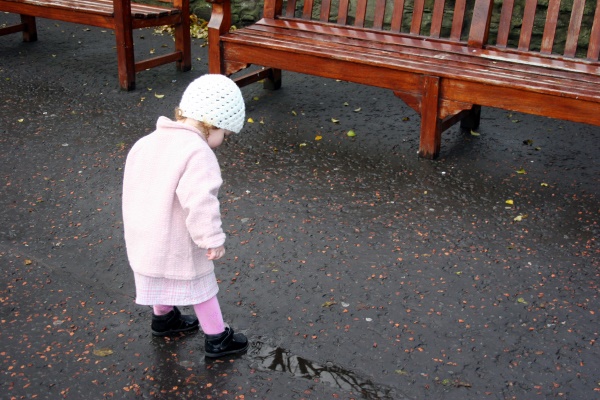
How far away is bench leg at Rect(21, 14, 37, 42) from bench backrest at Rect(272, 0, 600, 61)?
9.61ft

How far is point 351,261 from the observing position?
147 inches

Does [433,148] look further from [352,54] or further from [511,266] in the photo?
[511,266]

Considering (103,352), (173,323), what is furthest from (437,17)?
(103,352)

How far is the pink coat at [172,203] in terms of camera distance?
2650mm

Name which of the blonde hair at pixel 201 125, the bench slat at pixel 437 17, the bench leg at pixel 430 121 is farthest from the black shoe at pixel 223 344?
the bench slat at pixel 437 17

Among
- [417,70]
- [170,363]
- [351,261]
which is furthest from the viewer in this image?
[417,70]

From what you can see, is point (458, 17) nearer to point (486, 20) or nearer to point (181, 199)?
point (486, 20)

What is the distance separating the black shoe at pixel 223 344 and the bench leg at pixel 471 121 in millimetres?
2960

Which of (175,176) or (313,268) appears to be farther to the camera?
(313,268)

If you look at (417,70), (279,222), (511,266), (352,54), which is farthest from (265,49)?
(511,266)

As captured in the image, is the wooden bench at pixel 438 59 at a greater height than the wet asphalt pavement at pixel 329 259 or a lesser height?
greater

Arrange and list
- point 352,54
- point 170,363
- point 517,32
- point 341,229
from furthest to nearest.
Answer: point 517,32 < point 352,54 < point 341,229 < point 170,363

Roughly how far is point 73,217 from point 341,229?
4.87ft

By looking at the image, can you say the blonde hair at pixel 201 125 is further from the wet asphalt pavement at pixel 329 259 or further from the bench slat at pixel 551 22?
the bench slat at pixel 551 22
